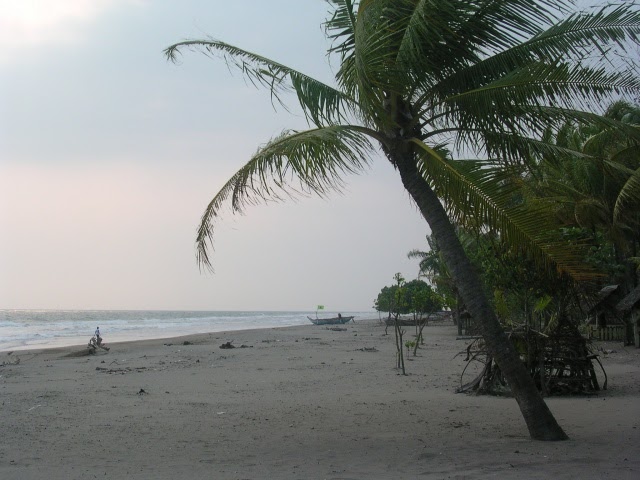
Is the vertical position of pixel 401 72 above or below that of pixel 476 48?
below

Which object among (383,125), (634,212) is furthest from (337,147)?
(634,212)

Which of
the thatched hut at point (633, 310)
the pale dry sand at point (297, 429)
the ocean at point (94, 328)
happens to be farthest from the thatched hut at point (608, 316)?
the ocean at point (94, 328)

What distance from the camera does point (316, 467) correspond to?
22.1 feet

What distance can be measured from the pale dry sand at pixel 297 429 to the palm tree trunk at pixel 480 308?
30 cm

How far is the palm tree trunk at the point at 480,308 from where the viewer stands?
7.41 metres

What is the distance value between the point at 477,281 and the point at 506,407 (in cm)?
383

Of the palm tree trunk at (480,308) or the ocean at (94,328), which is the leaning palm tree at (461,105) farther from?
the ocean at (94,328)

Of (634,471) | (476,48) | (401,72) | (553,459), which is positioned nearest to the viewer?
(634,471)

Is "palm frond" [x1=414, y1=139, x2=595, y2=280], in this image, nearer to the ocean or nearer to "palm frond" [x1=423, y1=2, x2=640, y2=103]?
"palm frond" [x1=423, y1=2, x2=640, y2=103]

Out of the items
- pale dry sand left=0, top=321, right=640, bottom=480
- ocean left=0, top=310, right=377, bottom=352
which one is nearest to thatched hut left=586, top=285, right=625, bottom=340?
pale dry sand left=0, top=321, right=640, bottom=480

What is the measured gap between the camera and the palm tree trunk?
7.41 m

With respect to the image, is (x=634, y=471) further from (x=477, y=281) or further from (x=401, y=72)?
(x=401, y=72)

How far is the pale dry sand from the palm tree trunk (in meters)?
0.30

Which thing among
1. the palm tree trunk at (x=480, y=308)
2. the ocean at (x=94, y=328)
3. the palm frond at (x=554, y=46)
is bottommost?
the ocean at (x=94, y=328)
